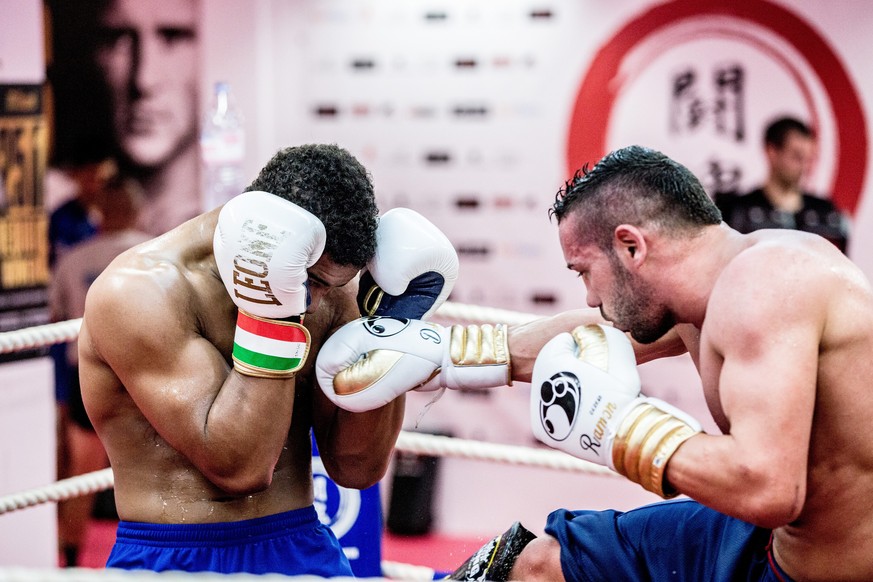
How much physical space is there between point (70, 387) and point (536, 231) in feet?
7.31

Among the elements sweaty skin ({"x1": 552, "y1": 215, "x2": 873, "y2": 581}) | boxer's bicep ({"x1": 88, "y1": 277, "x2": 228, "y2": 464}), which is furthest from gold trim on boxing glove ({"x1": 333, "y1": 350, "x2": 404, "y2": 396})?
sweaty skin ({"x1": 552, "y1": 215, "x2": 873, "y2": 581})

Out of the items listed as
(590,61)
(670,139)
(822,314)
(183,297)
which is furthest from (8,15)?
(822,314)

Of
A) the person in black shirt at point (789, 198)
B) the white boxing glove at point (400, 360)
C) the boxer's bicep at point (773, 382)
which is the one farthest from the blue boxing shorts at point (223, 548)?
A: the person in black shirt at point (789, 198)

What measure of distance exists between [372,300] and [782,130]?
9.55 feet

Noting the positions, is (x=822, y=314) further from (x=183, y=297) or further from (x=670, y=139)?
(x=670, y=139)

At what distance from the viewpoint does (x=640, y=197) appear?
190 cm

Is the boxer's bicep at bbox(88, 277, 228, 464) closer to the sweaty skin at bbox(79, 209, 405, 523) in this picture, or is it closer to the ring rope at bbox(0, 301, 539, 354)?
the sweaty skin at bbox(79, 209, 405, 523)

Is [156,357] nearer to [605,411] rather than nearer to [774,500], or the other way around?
[605,411]

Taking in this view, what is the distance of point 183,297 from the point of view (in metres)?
1.95

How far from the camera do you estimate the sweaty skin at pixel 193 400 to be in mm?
1880

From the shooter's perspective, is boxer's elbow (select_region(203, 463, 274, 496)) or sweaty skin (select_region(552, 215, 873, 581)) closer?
sweaty skin (select_region(552, 215, 873, 581))

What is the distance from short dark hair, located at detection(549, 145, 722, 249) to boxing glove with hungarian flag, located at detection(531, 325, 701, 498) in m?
0.21

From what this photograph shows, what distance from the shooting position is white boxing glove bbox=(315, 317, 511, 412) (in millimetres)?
2027

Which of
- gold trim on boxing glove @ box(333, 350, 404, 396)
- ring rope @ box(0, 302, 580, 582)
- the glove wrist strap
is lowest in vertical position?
ring rope @ box(0, 302, 580, 582)
